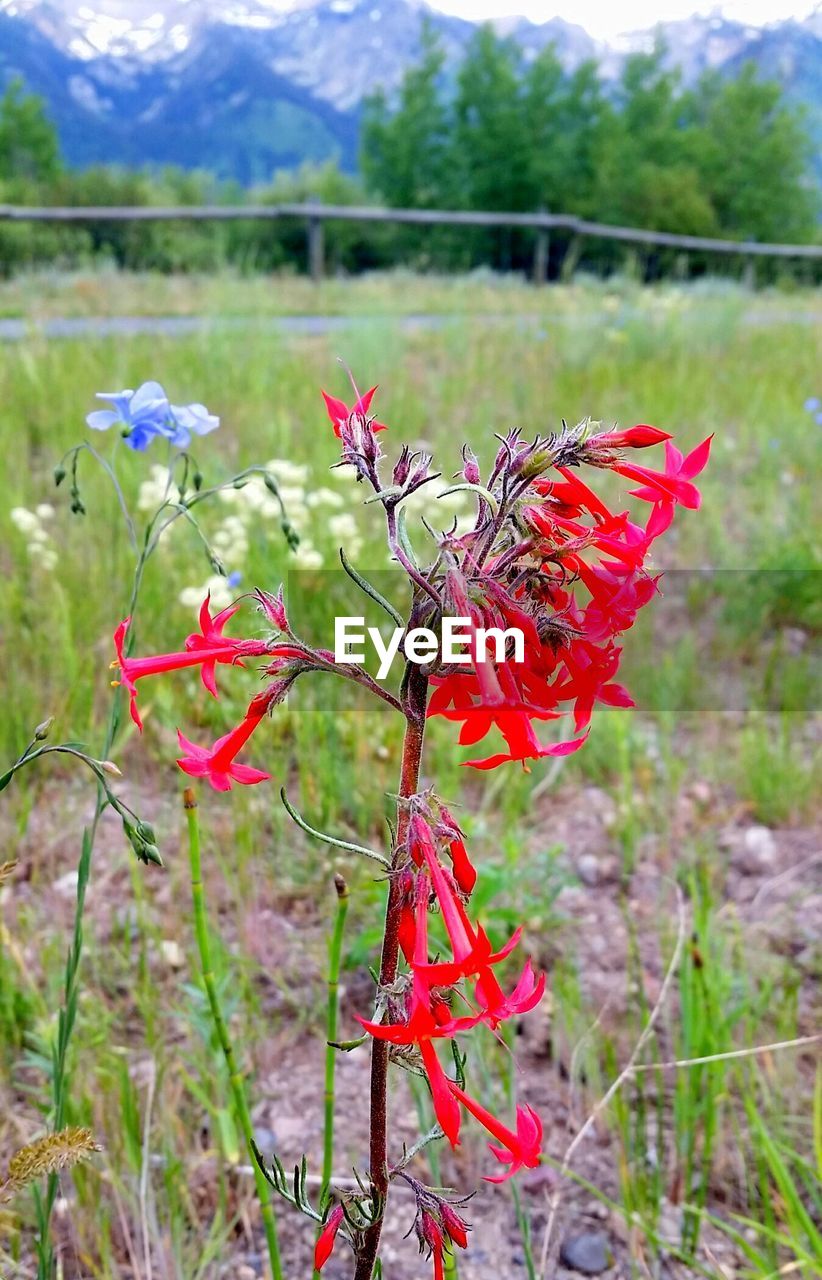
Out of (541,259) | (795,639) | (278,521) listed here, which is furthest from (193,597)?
(541,259)

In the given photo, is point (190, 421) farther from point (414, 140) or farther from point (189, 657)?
point (414, 140)

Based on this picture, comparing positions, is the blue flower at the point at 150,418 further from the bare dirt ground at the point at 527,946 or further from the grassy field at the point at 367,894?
the bare dirt ground at the point at 527,946

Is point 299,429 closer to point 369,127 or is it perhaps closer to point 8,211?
point 8,211

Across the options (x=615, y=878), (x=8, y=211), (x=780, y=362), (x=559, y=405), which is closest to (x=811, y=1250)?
(x=615, y=878)

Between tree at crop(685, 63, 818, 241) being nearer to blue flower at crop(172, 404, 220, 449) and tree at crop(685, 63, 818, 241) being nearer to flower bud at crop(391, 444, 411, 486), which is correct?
blue flower at crop(172, 404, 220, 449)

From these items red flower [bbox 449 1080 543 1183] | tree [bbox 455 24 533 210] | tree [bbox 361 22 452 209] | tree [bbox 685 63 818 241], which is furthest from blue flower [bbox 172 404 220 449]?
tree [bbox 455 24 533 210]

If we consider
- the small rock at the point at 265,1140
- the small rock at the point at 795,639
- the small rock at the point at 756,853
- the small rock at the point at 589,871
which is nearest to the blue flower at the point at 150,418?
the small rock at the point at 265,1140

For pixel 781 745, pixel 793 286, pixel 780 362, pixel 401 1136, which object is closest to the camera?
pixel 401 1136

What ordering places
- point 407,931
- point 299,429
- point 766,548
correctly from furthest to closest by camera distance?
point 299,429, point 766,548, point 407,931
